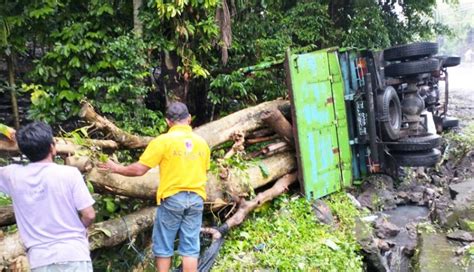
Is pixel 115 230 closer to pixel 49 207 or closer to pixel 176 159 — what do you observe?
pixel 176 159

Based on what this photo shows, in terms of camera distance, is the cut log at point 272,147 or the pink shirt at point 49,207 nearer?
the pink shirt at point 49,207

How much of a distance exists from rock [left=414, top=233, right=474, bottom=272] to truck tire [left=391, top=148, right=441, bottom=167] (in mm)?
1491

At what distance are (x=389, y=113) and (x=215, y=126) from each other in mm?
2971

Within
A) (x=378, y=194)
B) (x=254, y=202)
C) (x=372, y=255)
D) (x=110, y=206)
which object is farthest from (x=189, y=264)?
(x=378, y=194)

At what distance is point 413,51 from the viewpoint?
7.18 metres

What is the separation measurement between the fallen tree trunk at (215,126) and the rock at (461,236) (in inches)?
107

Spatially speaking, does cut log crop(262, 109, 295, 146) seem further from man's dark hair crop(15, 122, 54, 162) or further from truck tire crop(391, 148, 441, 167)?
man's dark hair crop(15, 122, 54, 162)

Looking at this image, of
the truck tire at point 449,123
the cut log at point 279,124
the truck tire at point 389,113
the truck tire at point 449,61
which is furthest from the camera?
the truck tire at point 449,123

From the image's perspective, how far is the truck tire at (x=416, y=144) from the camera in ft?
22.4

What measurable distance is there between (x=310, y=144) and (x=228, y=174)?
1601 mm

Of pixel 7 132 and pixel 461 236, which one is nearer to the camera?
pixel 7 132

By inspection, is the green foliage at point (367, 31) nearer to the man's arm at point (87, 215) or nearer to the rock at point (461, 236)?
the rock at point (461, 236)

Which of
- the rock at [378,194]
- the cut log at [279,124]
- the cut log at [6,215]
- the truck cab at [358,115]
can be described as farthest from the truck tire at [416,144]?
the cut log at [6,215]

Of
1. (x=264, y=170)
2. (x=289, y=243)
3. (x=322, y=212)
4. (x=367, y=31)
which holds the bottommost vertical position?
(x=322, y=212)
